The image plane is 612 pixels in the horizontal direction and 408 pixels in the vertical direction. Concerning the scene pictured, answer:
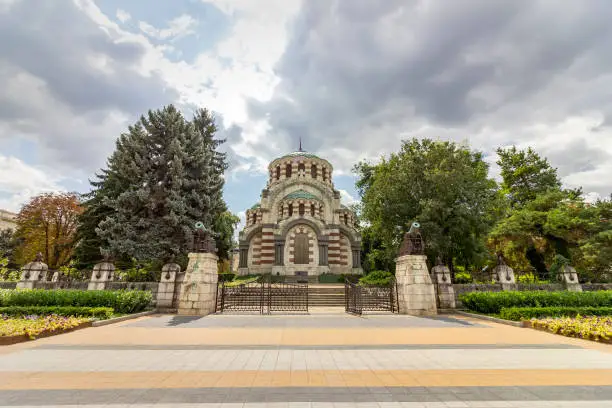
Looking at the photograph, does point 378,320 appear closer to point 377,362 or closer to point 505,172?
point 377,362

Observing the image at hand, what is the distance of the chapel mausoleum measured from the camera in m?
29.9

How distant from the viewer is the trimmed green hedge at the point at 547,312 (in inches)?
449

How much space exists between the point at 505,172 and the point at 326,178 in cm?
1906

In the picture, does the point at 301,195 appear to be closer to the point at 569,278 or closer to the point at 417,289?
the point at 417,289

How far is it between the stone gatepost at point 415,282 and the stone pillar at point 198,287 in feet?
30.5

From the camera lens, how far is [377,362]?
5.88 meters

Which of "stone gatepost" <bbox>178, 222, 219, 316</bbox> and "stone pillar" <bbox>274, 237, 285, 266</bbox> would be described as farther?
"stone pillar" <bbox>274, 237, 285, 266</bbox>

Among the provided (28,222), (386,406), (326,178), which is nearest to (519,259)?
(326,178)

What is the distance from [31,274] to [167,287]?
752 cm

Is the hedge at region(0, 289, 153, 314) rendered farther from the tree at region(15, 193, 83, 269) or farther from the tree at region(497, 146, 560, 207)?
the tree at region(497, 146, 560, 207)

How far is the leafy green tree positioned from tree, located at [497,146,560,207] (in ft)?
84.9

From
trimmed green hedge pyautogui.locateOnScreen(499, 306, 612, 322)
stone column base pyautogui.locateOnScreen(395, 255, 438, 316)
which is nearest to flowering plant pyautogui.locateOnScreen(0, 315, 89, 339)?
stone column base pyautogui.locateOnScreen(395, 255, 438, 316)

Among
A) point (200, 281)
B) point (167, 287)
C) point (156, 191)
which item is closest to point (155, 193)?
point (156, 191)

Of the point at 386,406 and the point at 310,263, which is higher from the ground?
the point at 310,263
